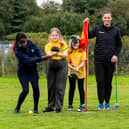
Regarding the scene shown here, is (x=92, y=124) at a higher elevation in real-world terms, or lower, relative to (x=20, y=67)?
lower

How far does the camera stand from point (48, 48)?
1109 cm

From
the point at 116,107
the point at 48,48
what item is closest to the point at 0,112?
the point at 48,48

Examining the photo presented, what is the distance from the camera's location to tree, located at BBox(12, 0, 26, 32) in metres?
71.4

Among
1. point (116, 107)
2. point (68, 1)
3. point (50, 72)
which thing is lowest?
point (116, 107)

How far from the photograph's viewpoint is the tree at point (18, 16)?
7144 centimetres

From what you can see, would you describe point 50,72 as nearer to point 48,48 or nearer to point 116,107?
point 48,48

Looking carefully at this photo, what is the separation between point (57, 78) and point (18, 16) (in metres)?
62.0

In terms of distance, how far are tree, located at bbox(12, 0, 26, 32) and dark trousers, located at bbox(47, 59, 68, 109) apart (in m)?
59.9

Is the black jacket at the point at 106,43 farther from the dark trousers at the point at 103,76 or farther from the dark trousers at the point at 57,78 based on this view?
the dark trousers at the point at 57,78

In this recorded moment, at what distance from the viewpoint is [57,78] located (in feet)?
36.8

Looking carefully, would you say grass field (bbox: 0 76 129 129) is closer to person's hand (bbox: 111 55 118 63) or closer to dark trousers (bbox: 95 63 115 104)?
dark trousers (bbox: 95 63 115 104)

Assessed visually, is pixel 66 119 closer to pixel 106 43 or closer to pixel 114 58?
pixel 114 58

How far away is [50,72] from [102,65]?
115 centimetres

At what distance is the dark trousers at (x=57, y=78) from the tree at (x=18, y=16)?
5989 cm
